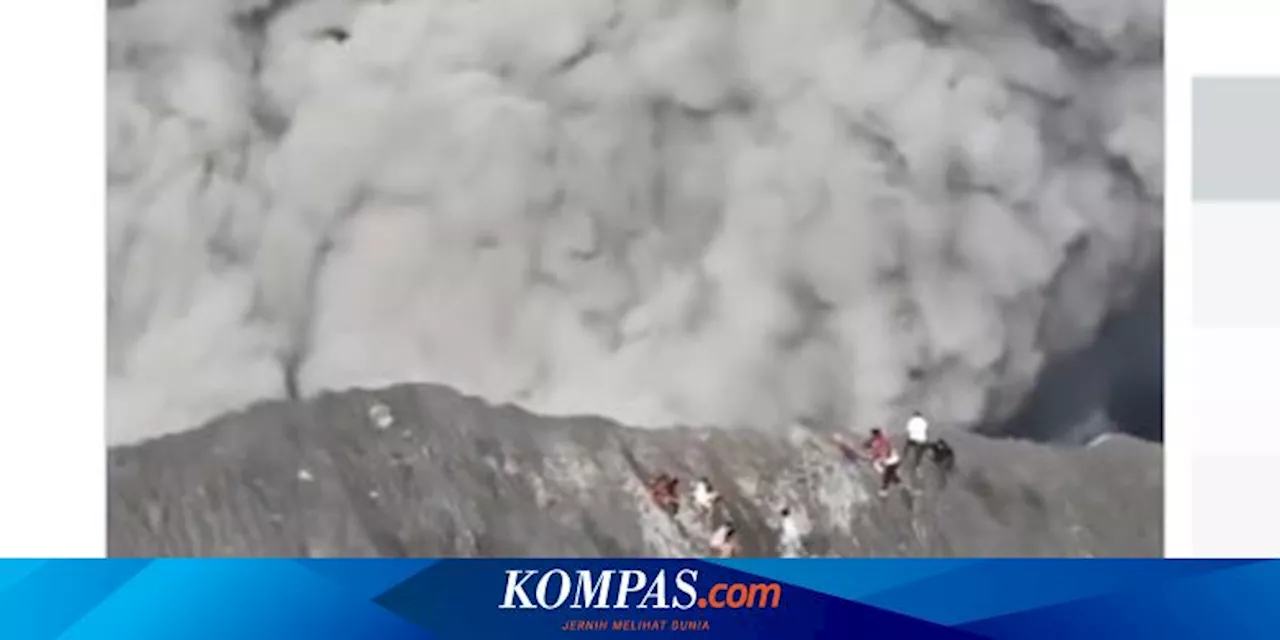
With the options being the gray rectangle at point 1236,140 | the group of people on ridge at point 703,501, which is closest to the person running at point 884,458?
the group of people on ridge at point 703,501

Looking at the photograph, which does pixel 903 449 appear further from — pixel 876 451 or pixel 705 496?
pixel 705 496

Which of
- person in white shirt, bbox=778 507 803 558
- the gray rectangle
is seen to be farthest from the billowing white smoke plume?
person in white shirt, bbox=778 507 803 558

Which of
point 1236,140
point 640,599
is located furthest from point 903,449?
point 1236,140

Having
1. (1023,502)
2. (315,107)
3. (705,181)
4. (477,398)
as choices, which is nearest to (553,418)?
(477,398)

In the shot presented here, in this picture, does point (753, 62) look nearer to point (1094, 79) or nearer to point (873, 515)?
point (1094, 79)

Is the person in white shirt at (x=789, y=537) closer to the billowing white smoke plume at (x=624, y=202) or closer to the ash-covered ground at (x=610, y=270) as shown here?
the ash-covered ground at (x=610, y=270)
